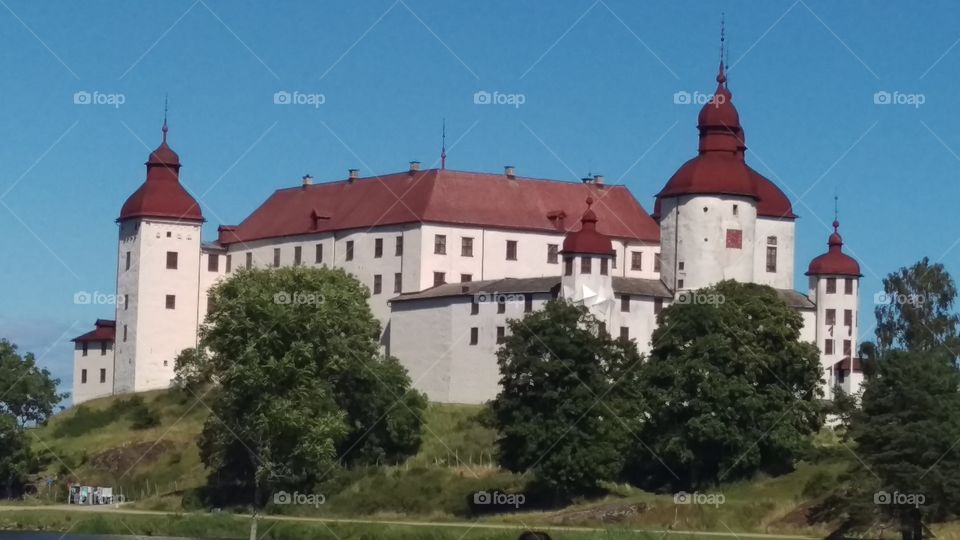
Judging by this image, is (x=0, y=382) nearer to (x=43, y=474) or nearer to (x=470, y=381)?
(x=43, y=474)

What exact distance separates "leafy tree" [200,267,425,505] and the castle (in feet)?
29.4

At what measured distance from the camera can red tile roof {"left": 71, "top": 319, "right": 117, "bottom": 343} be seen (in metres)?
103

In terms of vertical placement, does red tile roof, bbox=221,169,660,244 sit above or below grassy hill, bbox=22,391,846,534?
above

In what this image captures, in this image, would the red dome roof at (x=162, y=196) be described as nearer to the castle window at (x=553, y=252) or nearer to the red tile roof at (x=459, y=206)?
the red tile roof at (x=459, y=206)

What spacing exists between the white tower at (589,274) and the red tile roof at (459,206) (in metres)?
10.6

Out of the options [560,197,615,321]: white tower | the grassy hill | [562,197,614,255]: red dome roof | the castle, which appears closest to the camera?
the grassy hill

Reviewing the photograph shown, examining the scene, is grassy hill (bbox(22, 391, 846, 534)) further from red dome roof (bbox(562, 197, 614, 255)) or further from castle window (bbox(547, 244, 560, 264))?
castle window (bbox(547, 244, 560, 264))

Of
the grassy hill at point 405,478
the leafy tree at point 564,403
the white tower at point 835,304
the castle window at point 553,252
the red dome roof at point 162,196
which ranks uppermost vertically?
the red dome roof at point 162,196

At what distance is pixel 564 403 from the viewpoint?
73.6 m

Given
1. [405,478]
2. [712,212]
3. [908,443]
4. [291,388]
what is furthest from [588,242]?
[908,443]

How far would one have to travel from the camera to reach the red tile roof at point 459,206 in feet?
325

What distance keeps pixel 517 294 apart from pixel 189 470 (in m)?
14.9

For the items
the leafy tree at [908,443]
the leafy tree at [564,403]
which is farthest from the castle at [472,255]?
the leafy tree at [908,443]

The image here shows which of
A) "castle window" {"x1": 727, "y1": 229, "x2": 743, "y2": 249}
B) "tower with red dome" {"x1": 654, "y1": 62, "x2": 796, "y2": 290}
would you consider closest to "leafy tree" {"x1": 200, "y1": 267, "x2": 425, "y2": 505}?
"tower with red dome" {"x1": 654, "y1": 62, "x2": 796, "y2": 290}
